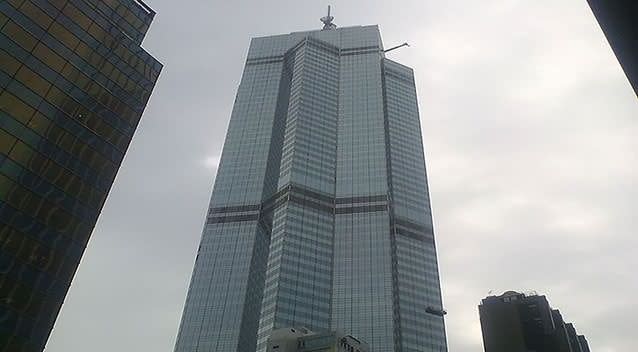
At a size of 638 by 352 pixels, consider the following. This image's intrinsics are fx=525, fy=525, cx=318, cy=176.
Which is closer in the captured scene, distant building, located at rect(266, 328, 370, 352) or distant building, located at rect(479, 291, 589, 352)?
distant building, located at rect(479, 291, 589, 352)

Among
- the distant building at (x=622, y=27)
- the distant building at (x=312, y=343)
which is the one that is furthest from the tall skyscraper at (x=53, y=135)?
the distant building at (x=312, y=343)

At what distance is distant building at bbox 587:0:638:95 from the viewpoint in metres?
12.5

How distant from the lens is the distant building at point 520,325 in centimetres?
8356

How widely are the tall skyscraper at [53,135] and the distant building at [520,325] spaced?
63063 mm

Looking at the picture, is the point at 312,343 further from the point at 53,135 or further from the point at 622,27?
the point at 622,27

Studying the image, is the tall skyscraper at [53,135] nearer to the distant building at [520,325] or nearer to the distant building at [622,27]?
the distant building at [622,27]

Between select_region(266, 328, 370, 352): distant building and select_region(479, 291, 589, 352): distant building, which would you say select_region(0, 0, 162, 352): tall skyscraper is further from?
select_region(266, 328, 370, 352): distant building

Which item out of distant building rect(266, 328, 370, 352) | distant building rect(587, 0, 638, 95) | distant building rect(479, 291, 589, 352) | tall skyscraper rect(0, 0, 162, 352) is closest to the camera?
distant building rect(587, 0, 638, 95)

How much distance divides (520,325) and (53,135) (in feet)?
240

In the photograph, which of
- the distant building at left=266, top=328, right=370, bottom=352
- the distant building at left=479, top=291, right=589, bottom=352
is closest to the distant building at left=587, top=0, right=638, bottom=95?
the distant building at left=479, top=291, right=589, bottom=352

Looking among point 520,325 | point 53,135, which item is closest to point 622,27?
point 53,135

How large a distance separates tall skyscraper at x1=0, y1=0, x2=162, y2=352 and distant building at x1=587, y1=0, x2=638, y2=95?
164 feet

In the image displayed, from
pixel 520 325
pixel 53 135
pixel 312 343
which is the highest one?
pixel 312 343

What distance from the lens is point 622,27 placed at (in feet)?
43.3
